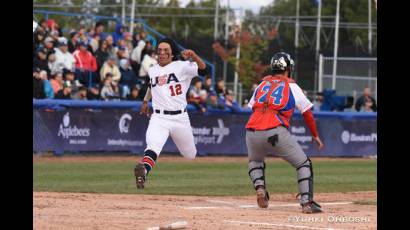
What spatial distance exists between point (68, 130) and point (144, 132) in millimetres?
2211

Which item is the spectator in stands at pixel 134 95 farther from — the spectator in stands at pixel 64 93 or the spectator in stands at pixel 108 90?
the spectator in stands at pixel 64 93

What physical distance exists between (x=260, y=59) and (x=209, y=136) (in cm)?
1561

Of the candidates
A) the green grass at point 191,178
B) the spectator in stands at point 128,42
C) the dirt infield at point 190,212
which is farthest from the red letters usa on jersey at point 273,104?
the spectator in stands at point 128,42

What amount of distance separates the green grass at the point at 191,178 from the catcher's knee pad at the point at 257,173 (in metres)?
2.67

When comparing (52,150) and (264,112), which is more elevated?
(264,112)

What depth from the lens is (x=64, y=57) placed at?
80.7 ft

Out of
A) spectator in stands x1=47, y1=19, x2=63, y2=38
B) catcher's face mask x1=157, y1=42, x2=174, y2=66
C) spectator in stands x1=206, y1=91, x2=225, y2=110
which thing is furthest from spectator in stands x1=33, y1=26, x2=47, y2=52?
catcher's face mask x1=157, y1=42, x2=174, y2=66

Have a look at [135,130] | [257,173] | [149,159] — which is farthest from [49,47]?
[257,173]

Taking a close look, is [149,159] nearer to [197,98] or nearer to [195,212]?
[195,212]

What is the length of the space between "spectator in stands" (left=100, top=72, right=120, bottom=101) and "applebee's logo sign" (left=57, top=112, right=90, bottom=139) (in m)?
1.77
